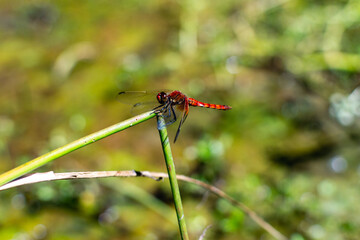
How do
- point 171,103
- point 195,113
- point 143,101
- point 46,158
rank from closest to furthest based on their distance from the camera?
1. point 46,158
2. point 171,103
3. point 143,101
4. point 195,113

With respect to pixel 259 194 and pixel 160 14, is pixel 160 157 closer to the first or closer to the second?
pixel 259 194

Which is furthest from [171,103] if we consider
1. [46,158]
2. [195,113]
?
[195,113]

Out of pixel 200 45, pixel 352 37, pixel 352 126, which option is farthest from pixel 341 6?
pixel 352 126

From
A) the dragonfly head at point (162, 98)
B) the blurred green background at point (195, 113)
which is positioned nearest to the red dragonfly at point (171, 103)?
the dragonfly head at point (162, 98)

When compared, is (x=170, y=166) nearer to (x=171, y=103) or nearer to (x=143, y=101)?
(x=171, y=103)

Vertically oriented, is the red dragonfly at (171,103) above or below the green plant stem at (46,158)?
above

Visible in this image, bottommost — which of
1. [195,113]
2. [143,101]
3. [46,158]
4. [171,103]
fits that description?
[46,158]

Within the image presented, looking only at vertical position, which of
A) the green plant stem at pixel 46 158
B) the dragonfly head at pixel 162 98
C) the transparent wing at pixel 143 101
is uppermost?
the transparent wing at pixel 143 101

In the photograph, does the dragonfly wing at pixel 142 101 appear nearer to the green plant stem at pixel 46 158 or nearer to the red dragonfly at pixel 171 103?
the red dragonfly at pixel 171 103

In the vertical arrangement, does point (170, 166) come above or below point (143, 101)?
below
